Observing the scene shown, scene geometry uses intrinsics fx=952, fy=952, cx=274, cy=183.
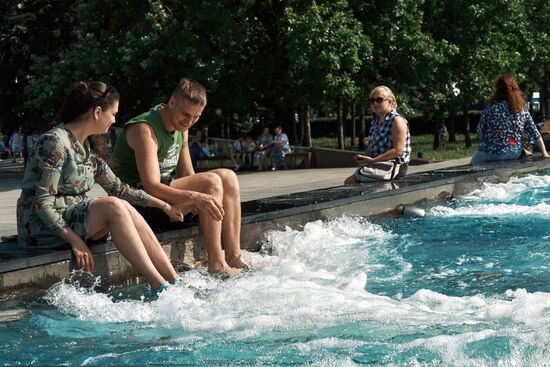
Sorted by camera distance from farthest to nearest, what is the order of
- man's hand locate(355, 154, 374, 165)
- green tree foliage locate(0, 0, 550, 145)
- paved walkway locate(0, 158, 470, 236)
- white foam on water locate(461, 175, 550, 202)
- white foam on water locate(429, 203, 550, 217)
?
green tree foliage locate(0, 0, 550, 145), paved walkway locate(0, 158, 470, 236), white foam on water locate(461, 175, 550, 202), man's hand locate(355, 154, 374, 165), white foam on water locate(429, 203, 550, 217)

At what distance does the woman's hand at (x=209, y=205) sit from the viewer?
22.7 feet

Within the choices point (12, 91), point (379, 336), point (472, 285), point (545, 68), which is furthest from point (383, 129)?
point (545, 68)

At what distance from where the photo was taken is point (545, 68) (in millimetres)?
35938

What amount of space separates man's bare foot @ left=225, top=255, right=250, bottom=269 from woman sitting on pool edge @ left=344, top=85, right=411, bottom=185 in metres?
3.87

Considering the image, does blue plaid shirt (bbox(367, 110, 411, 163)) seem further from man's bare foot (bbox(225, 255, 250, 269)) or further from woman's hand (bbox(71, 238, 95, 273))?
woman's hand (bbox(71, 238, 95, 273))

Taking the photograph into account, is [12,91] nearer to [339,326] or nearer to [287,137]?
[287,137]

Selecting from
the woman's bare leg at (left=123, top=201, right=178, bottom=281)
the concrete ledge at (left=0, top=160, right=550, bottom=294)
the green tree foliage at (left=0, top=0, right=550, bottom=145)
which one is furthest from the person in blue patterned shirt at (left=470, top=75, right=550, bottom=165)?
the green tree foliage at (left=0, top=0, right=550, bottom=145)

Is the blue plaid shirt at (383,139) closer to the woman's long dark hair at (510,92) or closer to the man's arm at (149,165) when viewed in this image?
the woman's long dark hair at (510,92)

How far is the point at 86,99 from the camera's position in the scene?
6324 millimetres

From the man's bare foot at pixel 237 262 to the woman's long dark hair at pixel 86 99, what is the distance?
168 cm

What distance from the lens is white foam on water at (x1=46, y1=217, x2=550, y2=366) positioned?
477 centimetres

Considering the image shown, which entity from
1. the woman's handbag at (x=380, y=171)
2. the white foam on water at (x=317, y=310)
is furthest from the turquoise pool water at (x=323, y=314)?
the woman's handbag at (x=380, y=171)

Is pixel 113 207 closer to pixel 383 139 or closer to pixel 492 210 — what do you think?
pixel 383 139

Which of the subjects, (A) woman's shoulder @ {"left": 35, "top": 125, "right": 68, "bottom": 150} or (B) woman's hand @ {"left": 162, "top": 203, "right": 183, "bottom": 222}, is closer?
(A) woman's shoulder @ {"left": 35, "top": 125, "right": 68, "bottom": 150}
